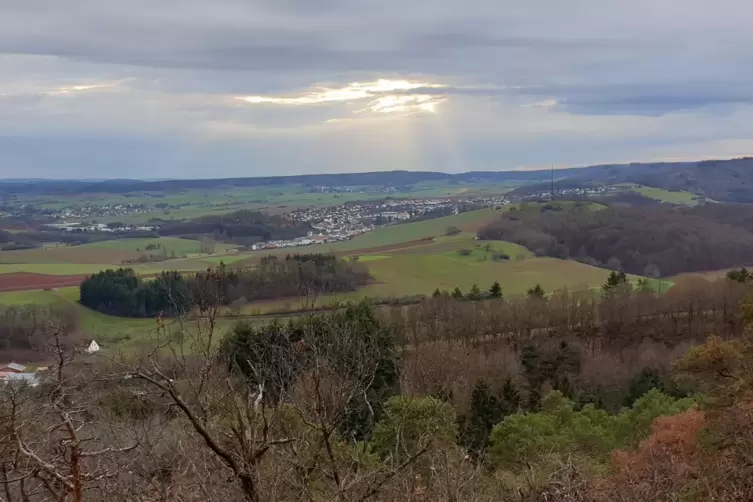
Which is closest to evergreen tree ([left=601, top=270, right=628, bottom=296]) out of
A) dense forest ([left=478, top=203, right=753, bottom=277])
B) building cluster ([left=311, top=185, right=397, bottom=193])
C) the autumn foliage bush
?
dense forest ([left=478, top=203, right=753, bottom=277])

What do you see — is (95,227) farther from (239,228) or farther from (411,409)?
(411,409)

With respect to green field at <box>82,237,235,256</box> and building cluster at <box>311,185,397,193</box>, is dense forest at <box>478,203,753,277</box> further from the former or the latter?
building cluster at <box>311,185,397,193</box>

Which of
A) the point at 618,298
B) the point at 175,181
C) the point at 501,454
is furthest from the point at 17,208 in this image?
the point at 501,454

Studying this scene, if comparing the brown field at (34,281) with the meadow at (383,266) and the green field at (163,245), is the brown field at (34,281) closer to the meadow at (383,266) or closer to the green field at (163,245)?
the meadow at (383,266)

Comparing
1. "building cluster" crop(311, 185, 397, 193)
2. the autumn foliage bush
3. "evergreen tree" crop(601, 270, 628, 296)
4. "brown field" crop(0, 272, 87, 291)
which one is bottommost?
"evergreen tree" crop(601, 270, 628, 296)

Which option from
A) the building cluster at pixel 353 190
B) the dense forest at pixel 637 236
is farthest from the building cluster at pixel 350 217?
the building cluster at pixel 353 190

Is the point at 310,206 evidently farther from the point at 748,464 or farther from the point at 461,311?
the point at 748,464

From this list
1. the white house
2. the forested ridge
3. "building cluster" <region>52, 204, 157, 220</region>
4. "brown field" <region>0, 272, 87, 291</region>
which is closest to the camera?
the white house

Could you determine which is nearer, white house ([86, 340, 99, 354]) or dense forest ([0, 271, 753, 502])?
dense forest ([0, 271, 753, 502])
